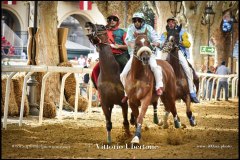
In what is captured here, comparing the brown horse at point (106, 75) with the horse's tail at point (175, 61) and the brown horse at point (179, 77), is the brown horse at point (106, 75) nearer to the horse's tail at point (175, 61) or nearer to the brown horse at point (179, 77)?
the brown horse at point (179, 77)

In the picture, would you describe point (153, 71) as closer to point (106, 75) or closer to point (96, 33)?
point (106, 75)

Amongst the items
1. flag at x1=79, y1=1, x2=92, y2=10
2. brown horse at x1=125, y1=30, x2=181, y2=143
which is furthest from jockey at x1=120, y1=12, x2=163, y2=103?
flag at x1=79, y1=1, x2=92, y2=10

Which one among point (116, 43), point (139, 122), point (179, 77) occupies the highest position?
point (116, 43)

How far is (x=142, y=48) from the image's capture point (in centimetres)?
995

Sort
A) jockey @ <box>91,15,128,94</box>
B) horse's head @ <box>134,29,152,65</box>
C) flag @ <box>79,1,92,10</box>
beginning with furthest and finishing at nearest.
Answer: flag @ <box>79,1,92,10</box>, jockey @ <box>91,15,128,94</box>, horse's head @ <box>134,29,152,65</box>

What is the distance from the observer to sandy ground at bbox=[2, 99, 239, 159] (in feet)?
28.0

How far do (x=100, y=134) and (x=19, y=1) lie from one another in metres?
28.8

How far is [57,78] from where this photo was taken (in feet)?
56.4

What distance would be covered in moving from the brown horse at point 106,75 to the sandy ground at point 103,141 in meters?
0.66

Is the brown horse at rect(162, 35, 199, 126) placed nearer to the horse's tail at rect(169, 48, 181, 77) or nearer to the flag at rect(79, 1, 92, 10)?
the horse's tail at rect(169, 48, 181, 77)

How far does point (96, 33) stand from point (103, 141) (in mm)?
1805

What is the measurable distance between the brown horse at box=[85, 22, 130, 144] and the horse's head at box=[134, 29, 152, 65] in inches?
25.2

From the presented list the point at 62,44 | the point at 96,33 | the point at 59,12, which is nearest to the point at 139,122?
the point at 96,33

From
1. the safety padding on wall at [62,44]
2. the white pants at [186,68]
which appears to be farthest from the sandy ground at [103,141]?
the safety padding on wall at [62,44]
